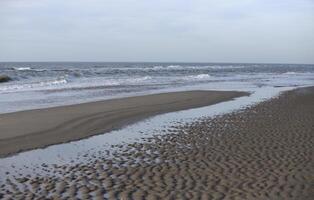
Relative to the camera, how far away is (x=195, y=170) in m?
7.85

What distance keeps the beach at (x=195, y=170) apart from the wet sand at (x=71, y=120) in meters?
2.01

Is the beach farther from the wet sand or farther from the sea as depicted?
the sea

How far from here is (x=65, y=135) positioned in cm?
1144

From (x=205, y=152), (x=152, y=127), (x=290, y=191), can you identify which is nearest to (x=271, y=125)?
(x=152, y=127)

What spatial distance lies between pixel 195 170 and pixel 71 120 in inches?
269

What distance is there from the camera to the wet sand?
10.7 m

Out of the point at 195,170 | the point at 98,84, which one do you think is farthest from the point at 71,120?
the point at 98,84

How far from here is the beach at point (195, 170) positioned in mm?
6516

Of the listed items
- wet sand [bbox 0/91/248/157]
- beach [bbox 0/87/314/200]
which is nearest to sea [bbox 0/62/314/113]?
wet sand [bbox 0/91/248/157]

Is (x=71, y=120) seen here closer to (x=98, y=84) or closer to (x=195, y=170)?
(x=195, y=170)

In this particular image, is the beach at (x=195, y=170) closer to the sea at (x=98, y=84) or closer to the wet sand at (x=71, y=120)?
the wet sand at (x=71, y=120)

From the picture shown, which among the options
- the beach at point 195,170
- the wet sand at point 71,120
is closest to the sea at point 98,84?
the wet sand at point 71,120

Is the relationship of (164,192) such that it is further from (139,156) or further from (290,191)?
(139,156)

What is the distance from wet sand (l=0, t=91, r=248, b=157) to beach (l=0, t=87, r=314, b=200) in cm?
201
